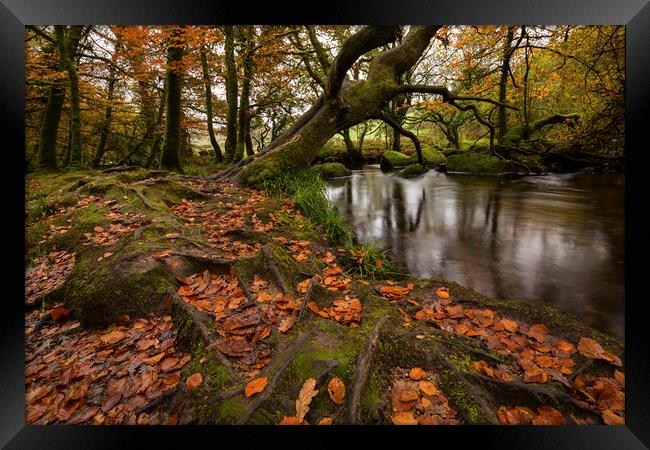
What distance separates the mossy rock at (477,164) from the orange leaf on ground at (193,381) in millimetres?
16287

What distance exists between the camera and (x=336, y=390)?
1586 mm

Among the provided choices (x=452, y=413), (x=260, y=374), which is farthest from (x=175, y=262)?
(x=452, y=413)

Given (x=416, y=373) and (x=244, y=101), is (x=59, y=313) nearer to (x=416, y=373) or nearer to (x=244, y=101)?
(x=416, y=373)

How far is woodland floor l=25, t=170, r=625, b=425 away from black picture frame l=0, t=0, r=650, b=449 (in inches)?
5.8

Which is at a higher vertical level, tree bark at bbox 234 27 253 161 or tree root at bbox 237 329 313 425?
tree bark at bbox 234 27 253 161

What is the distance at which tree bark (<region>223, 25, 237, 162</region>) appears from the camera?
32.9 ft

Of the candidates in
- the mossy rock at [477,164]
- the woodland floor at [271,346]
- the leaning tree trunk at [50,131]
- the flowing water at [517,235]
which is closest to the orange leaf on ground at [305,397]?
the woodland floor at [271,346]

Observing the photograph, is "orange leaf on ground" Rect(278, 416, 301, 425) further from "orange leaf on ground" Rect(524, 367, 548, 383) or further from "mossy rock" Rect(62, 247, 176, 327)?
"orange leaf on ground" Rect(524, 367, 548, 383)

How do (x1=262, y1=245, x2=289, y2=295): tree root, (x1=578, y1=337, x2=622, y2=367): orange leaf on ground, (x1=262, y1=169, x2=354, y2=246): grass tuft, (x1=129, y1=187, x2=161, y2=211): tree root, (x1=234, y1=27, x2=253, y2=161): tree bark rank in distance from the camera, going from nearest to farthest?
(x1=578, y1=337, x2=622, y2=367): orange leaf on ground
(x1=262, y1=245, x2=289, y2=295): tree root
(x1=129, y1=187, x2=161, y2=211): tree root
(x1=262, y1=169, x2=354, y2=246): grass tuft
(x1=234, y1=27, x2=253, y2=161): tree bark

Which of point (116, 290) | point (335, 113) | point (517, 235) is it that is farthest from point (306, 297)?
point (517, 235)

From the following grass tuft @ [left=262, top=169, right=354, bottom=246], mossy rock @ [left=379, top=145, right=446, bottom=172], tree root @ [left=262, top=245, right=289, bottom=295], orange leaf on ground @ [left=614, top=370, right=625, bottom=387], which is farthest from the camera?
mossy rock @ [left=379, top=145, right=446, bottom=172]

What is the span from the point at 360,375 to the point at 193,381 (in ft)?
3.34

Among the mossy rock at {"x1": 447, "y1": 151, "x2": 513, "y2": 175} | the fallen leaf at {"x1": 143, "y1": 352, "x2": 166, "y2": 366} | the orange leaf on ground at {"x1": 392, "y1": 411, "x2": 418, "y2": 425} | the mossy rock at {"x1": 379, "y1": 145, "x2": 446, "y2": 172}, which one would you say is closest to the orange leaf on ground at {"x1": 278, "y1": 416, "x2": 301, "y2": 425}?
the orange leaf on ground at {"x1": 392, "y1": 411, "x2": 418, "y2": 425}
